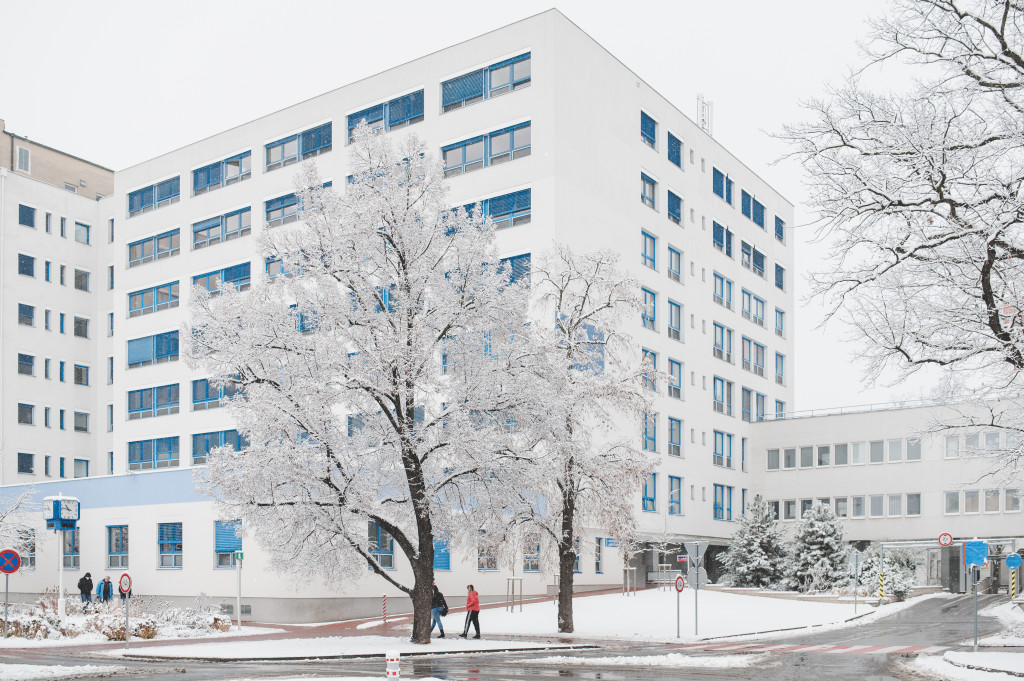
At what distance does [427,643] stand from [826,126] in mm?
16456

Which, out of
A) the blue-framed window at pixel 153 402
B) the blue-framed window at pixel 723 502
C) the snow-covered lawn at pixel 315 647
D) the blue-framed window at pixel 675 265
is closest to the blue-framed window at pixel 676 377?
the blue-framed window at pixel 675 265

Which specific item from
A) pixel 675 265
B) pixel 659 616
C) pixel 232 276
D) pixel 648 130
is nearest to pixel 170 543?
pixel 232 276

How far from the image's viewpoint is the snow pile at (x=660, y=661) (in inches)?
881

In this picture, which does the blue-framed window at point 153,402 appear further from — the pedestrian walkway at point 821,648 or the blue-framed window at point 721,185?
the pedestrian walkway at point 821,648

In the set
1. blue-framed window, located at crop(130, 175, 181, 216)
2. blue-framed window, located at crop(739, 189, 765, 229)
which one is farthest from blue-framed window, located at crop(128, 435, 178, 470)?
blue-framed window, located at crop(739, 189, 765, 229)

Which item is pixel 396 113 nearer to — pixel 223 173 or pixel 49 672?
pixel 223 173

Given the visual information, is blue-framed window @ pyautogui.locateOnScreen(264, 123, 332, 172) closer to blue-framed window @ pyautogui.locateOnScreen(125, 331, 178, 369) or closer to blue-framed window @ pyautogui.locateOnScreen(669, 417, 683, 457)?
blue-framed window @ pyautogui.locateOnScreen(125, 331, 178, 369)

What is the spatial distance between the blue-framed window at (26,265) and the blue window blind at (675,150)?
37167 millimetres

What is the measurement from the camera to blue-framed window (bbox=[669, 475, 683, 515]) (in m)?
56.1

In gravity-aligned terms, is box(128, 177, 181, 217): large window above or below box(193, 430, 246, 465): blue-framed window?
above

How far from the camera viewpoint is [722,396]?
6216 centimetres

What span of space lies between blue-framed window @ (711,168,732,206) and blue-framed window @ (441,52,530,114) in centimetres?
1738

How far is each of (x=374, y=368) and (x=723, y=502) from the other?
40307mm

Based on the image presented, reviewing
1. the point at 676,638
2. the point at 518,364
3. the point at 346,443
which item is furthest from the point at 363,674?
the point at 676,638
